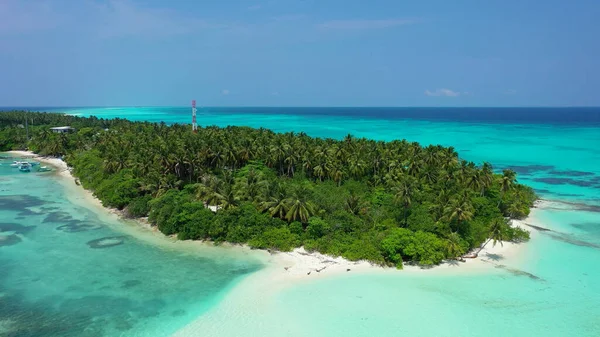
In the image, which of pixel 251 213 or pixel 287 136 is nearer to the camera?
pixel 251 213

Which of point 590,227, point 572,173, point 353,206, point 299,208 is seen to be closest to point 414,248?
point 353,206

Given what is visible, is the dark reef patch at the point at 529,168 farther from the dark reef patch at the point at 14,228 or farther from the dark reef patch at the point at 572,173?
the dark reef patch at the point at 14,228

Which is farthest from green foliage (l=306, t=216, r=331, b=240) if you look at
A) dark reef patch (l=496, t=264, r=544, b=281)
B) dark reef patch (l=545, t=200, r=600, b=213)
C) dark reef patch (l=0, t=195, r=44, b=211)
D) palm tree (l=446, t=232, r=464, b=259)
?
dark reef patch (l=0, t=195, r=44, b=211)

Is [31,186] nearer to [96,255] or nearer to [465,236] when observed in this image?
[96,255]

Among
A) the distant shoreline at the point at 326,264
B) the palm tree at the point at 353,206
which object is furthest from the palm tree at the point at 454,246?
the palm tree at the point at 353,206

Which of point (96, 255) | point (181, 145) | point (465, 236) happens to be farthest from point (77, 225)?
point (465, 236)

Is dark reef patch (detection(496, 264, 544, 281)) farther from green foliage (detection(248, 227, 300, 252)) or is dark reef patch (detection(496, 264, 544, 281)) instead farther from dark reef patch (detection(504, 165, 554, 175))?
dark reef patch (detection(504, 165, 554, 175))

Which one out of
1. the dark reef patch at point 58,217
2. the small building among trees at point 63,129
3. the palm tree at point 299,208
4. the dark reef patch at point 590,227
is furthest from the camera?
the small building among trees at point 63,129
